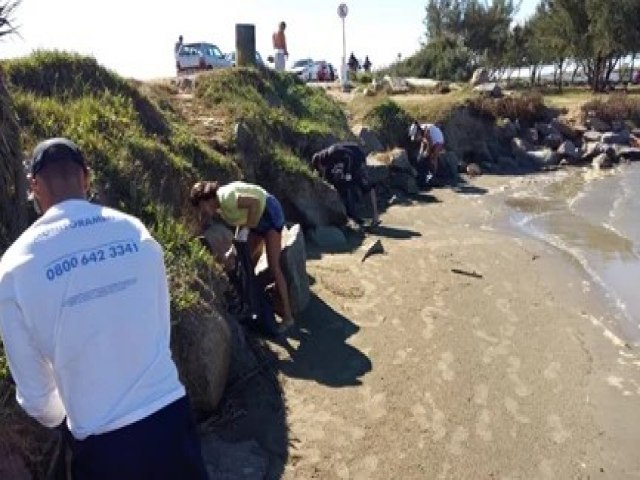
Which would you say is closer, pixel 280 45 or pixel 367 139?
pixel 367 139

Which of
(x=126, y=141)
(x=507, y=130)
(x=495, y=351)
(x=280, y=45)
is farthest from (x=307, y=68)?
(x=495, y=351)

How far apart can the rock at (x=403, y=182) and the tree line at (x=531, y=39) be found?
744 inches

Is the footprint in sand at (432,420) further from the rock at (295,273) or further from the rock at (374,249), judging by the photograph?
the rock at (374,249)

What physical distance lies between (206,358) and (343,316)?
2.64 meters

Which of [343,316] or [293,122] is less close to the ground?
[293,122]

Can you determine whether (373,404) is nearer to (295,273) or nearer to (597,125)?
(295,273)

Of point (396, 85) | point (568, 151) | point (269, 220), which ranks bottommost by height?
point (568, 151)

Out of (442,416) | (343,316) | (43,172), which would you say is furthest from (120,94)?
(43,172)

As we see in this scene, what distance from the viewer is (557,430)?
5.92 meters

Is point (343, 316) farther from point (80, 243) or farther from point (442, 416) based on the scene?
point (80, 243)

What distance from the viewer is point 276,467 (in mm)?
5312

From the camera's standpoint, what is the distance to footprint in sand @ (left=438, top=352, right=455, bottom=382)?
6.79 meters

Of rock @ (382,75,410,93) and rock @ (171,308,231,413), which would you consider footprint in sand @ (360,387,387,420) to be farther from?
rock @ (382,75,410,93)

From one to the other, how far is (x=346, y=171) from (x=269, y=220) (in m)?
5.59
